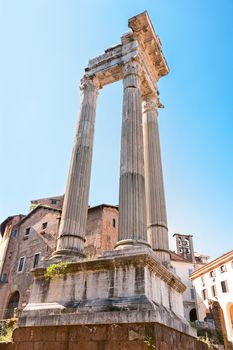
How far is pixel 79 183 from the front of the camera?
948 cm

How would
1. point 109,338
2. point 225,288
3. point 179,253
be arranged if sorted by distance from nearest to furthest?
point 109,338, point 225,288, point 179,253

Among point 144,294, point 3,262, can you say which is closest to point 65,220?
point 144,294

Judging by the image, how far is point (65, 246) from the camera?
27.3 feet

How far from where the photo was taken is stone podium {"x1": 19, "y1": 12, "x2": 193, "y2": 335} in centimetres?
646

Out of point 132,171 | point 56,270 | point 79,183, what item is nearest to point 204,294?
point 79,183

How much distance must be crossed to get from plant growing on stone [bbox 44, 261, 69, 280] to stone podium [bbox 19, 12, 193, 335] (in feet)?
0.26

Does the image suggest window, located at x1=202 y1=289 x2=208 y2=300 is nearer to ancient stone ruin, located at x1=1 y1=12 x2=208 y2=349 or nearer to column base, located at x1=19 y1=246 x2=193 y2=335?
ancient stone ruin, located at x1=1 y1=12 x2=208 y2=349

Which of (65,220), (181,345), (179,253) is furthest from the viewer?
(179,253)

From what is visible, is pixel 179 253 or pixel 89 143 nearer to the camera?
pixel 89 143

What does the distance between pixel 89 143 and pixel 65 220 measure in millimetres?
3054

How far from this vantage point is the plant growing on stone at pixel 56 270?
294 inches

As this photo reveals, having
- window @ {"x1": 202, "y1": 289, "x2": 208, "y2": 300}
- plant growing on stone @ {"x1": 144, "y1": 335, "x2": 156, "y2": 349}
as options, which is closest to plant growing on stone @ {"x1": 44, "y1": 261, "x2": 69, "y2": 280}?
plant growing on stone @ {"x1": 144, "y1": 335, "x2": 156, "y2": 349}

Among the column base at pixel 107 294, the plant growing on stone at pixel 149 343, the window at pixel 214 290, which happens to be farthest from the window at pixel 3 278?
the plant growing on stone at pixel 149 343

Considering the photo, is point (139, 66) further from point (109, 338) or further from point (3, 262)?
point (3, 262)
